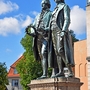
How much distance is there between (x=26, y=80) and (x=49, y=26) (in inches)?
1228

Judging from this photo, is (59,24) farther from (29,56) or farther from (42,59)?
(29,56)

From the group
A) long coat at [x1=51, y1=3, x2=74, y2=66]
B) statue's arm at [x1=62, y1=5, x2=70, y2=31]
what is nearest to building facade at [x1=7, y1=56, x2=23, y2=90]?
long coat at [x1=51, y1=3, x2=74, y2=66]

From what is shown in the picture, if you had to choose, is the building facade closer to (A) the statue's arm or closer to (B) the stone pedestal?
(A) the statue's arm

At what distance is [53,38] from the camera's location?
9586 millimetres

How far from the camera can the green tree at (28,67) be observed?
40.1 meters

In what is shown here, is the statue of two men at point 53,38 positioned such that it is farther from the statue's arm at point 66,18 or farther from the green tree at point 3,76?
the green tree at point 3,76

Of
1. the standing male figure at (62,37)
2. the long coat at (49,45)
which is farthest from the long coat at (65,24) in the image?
the long coat at (49,45)

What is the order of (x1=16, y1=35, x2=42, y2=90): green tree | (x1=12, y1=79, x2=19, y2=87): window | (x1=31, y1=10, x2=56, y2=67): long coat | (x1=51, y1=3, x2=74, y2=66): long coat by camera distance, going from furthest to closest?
(x1=12, y1=79, x2=19, y2=87): window → (x1=16, y1=35, x2=42, y2=90): green tree → (x1=31, y1=10, x2=56, y2=67): long coat → (x1=51, y1=3, x2=74, y2=66): long coat

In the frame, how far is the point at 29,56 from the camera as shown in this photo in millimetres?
41062

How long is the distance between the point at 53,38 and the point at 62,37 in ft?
1.20

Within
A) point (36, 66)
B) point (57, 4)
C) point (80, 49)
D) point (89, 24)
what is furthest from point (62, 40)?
point (80, 49)

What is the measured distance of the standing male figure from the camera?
9305 mm

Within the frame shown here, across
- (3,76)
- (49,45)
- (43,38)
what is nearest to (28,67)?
(3,76)

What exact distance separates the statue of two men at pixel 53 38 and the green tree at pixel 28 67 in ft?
96.8
